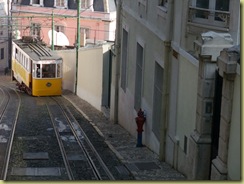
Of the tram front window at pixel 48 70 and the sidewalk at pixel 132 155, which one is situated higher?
the sidewalk at pixel 132 155

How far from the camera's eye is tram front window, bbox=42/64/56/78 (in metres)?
34.0

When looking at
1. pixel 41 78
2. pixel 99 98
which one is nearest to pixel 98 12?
pixel 41 78

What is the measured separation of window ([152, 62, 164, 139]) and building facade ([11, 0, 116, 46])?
35.8 m

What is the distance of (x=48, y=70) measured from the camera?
34250mm

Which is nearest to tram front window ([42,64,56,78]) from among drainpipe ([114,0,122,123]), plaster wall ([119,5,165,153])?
drainpipe ([114,0,122,123])

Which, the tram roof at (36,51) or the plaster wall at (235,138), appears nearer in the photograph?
the plaster wall at (235,138)

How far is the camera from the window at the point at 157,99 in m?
16.2

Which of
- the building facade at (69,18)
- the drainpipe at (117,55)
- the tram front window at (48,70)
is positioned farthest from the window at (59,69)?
the building facade at (69,18)

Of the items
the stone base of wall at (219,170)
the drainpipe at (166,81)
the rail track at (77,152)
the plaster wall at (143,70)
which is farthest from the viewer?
the plaster wall at (143,70)

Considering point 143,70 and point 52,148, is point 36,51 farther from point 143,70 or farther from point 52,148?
point 52,148

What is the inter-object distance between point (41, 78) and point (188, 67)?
21.8 meters

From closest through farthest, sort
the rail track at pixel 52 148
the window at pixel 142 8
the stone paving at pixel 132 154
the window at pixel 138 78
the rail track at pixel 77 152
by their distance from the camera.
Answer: the stone paving at pixel 132 154, the rail track at pixel 52 148, the rail track at pixel 77 152, the window at pixel 142 8, the window at pixel 138 78

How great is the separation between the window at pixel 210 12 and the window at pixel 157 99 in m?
2.68

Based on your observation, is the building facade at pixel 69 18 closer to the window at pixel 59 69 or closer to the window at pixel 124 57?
the window at pixel 59 69
